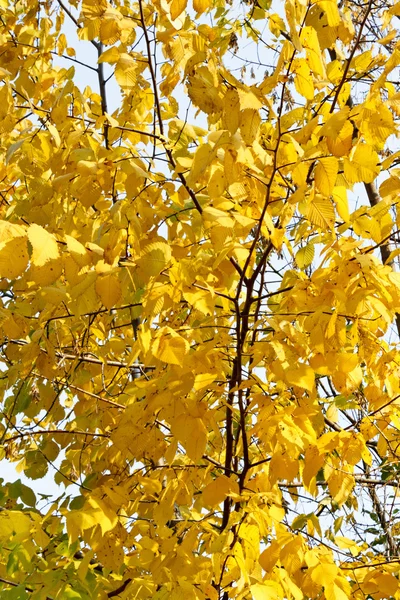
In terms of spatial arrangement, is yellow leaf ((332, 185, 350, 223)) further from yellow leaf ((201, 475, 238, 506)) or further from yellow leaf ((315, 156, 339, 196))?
yellow leaf ((201, 475, 238, 506))

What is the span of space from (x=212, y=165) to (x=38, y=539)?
1024 mm

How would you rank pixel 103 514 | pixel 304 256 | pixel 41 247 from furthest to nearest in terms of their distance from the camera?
pixel 304 256 < pixel 103 514 < pixel 41 247

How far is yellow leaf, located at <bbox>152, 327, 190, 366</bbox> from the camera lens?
1.22 m

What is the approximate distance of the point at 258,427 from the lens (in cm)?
138

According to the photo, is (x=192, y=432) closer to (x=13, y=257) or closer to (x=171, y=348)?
(x=171, y=348)

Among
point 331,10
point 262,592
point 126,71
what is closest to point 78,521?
point 262,592

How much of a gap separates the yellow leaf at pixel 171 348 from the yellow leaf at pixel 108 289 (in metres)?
0.12

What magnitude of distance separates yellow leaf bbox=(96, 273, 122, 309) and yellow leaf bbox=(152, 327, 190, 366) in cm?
12

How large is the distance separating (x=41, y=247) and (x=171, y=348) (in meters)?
0.31

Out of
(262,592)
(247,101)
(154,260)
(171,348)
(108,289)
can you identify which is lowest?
(262,592)

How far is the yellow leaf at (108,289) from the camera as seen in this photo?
4.13 ft

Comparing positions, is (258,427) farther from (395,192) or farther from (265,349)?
(395,192)

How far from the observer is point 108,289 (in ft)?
4.15

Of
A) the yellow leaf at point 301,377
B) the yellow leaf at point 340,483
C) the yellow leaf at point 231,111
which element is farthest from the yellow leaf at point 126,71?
the yellow leaf at point 340,483
